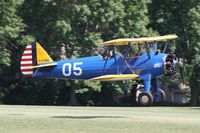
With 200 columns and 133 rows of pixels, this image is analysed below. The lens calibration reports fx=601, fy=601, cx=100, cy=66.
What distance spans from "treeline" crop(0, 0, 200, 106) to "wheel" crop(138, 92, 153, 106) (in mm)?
24878

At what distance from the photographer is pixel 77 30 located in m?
54.9

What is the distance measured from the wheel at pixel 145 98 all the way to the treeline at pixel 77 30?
24878mm

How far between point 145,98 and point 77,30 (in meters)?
27.7

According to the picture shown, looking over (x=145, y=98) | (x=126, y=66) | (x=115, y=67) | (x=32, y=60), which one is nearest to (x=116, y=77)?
(x=115, y=67)

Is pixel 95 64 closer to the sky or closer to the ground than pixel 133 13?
closer to the ground

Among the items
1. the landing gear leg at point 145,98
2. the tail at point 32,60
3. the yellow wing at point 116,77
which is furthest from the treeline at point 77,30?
the landing gear leg at point 145,98

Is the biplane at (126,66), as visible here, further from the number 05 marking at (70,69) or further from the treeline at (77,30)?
the treeline at (77,30)

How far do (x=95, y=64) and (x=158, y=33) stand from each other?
27.5 metres

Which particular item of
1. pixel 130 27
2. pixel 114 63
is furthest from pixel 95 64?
pixel 130 27

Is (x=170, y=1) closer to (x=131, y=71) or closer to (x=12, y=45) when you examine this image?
(x=12, y=45)

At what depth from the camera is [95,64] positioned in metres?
30.0

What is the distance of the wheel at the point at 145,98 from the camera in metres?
27.8

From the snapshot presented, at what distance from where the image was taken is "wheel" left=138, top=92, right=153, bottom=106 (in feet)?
91.1

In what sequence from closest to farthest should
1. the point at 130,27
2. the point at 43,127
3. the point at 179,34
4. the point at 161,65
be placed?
1. the point at 43,127
2. the point at 161,65
3. the point at 130,27
4. the point at 179,34
